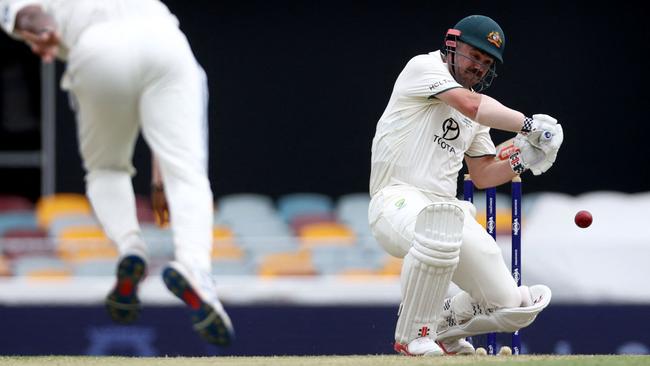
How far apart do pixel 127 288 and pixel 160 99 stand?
1.73 feet

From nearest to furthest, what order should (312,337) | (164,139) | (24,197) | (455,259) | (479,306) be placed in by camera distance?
(164,139) → (455,259) → (479,306) → (312,337) → (24,197)

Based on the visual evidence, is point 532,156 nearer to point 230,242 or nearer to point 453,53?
point 453,53

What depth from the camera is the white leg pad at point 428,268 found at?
4770 mm

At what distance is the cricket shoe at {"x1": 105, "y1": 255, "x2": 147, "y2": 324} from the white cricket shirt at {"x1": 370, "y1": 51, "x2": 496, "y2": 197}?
4.86ft

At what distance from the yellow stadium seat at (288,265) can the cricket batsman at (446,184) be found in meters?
2.03

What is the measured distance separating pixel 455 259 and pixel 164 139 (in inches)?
57.8

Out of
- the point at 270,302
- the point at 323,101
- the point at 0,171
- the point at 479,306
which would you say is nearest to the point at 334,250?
the point at 270,302

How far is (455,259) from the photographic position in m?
4.82

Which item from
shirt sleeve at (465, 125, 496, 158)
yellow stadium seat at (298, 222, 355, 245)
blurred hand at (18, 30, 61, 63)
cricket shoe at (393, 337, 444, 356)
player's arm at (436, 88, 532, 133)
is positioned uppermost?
blurred hand at (18, 30, 61, 63)

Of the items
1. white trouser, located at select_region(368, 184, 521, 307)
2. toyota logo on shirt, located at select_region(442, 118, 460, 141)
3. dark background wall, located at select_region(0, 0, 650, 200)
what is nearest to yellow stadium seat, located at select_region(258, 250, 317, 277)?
white trouser, located at select_region(368, 184, 521, 307)

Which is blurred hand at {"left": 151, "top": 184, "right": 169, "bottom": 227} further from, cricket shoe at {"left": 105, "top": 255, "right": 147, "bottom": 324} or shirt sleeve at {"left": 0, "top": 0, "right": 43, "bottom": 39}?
shirt sleeve at {"left": 0, "top": 0, "right": 43, "bottom": 39}

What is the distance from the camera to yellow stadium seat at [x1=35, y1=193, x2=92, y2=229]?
28.6 ft

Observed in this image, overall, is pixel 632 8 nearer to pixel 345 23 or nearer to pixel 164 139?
pixel 345 23

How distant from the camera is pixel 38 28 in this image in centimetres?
366
